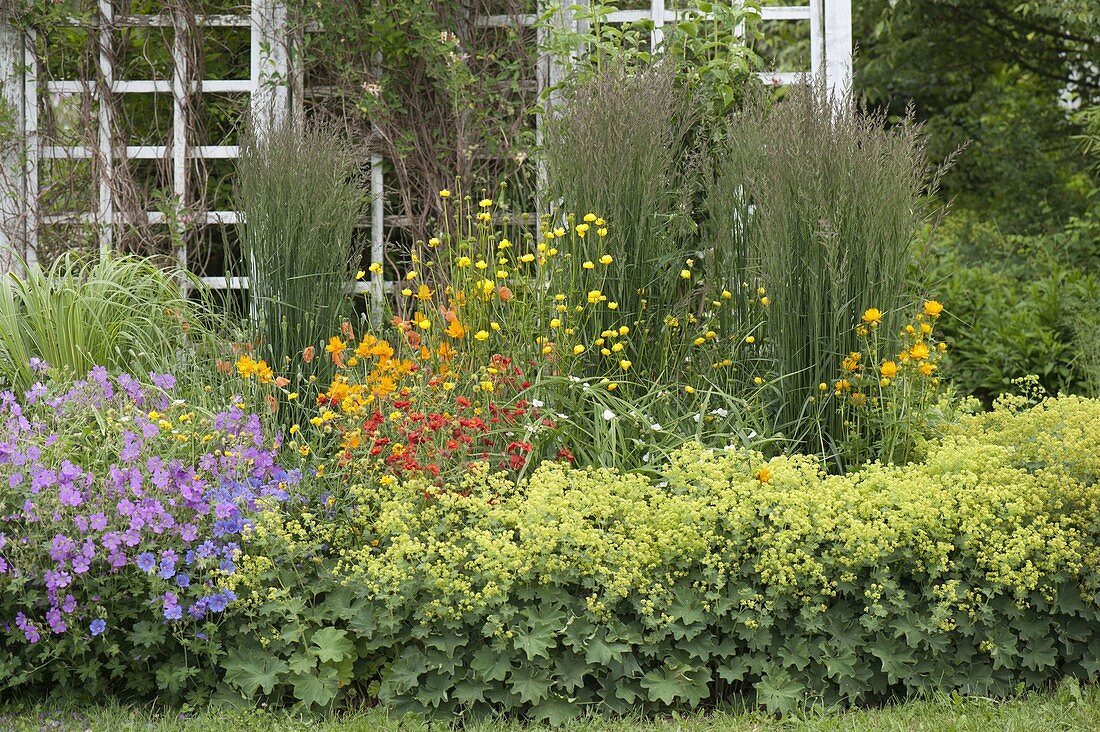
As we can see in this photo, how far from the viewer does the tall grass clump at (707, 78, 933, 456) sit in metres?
3.45

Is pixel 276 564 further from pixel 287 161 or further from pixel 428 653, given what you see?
pixel 287 161

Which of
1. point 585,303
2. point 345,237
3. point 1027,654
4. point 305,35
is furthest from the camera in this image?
point 305,35

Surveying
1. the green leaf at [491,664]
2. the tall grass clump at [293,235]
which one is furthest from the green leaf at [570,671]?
the tall grass clump at [293,235]

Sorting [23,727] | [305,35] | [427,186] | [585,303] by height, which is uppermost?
[305,35]

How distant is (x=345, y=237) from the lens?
400 cm

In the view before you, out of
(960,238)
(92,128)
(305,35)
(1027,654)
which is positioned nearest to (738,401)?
(1027,654)

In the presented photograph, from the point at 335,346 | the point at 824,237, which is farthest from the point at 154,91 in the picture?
the point at 824,237

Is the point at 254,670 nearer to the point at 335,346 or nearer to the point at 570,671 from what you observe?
the point at 570,671

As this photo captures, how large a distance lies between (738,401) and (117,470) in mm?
1817

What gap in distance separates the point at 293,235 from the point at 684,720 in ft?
7.02

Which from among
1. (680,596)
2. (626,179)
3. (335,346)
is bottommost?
(680,596)

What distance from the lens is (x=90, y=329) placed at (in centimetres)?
386

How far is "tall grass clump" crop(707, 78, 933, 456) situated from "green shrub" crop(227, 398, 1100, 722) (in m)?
0.58

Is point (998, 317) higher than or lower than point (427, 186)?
lower
